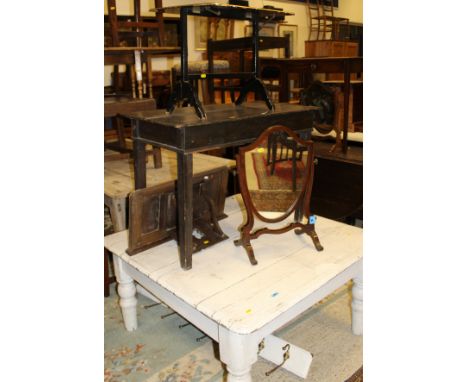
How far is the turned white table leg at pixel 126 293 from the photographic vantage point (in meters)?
1.85

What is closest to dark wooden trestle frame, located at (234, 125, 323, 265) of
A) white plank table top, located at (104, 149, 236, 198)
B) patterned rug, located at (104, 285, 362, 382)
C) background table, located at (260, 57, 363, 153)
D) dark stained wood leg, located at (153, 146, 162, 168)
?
patterned rug, located at (104, 285, 362, 382)

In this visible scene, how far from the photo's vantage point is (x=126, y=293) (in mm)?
1909

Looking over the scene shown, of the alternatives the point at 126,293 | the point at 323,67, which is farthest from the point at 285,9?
the point at 126,293

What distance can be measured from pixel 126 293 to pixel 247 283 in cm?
64

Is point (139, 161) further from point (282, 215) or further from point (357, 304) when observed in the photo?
point (357, 304)

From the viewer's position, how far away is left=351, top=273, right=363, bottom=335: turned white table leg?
6.06 ft

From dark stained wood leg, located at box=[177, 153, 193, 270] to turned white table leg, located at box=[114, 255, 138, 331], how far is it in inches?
13.7

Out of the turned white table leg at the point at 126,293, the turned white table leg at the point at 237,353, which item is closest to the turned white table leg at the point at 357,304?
the turned white table leg at the point at 237,353

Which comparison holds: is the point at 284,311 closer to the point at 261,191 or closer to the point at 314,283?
the point at 314,283

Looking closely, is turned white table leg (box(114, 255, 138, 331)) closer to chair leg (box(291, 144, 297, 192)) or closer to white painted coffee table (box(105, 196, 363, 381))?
white painted coffee table (box(105, 196, 363, 381))

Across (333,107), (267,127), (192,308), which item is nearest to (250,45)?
(267,127)

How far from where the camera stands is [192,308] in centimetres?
148
